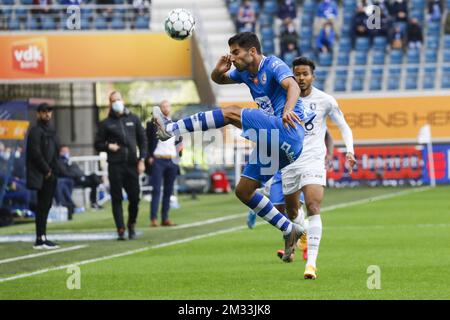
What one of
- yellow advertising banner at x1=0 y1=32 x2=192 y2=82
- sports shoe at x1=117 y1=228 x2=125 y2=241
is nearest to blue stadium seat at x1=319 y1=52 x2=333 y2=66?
yellow advertising banner at x1=0 y1=32 x2=192 y2=82

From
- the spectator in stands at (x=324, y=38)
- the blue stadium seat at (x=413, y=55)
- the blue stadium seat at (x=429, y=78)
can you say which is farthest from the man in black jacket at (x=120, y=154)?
the blue stadium seat at (x=413, y=55)

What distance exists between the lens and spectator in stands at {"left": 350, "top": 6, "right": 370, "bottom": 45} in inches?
1519

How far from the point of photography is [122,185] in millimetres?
17094

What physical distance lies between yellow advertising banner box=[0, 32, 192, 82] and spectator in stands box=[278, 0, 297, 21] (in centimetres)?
347

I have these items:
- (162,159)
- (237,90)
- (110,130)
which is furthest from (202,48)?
(110,130)

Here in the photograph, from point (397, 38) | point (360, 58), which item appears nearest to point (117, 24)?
point (360, 58)

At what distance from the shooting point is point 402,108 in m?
37.3

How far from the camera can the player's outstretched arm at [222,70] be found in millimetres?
11461

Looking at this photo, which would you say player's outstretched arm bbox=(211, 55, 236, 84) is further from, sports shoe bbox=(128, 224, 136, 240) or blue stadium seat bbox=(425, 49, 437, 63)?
blue stadium seat bbox=(425, 49, 437, 63)

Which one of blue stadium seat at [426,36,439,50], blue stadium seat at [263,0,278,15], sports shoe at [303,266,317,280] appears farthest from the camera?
blue stadium seat at [263,0,278,15]

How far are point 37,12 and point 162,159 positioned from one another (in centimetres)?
2062

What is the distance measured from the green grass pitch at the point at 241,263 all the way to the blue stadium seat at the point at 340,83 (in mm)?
16378

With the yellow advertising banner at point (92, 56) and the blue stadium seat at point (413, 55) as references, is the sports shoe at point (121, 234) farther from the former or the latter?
the blue stadium seat at point (413, 55)

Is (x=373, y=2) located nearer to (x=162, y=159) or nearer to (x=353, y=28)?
(x=353, y=28)
